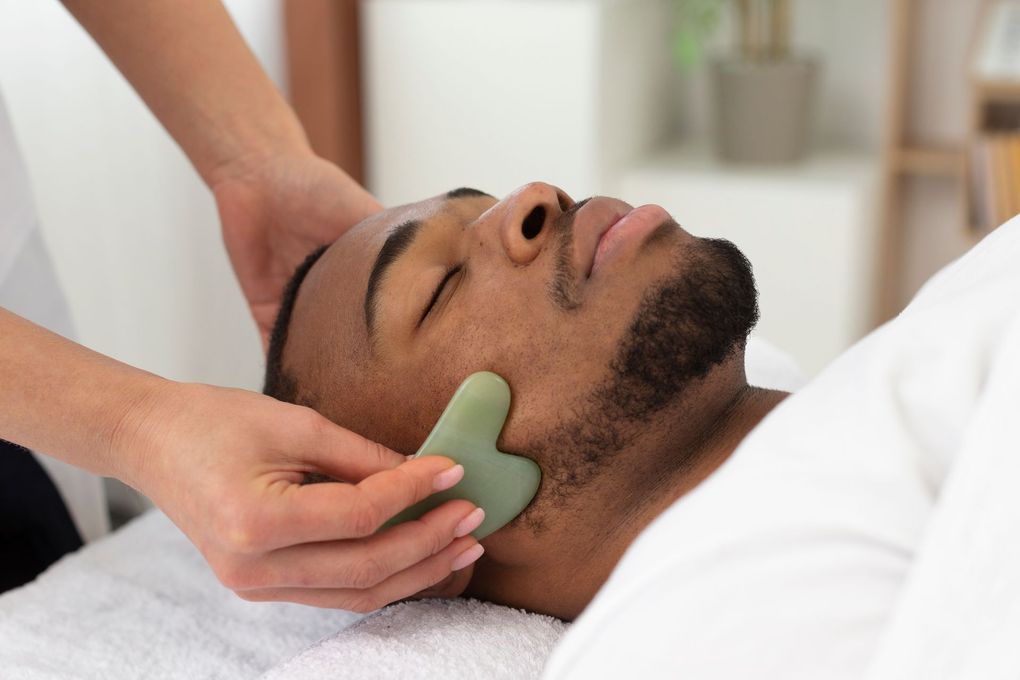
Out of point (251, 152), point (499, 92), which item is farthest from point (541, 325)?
point (499, 92)

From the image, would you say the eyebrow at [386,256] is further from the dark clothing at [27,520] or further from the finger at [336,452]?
the dark clothing at [27,520]

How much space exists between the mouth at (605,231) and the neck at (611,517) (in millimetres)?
171

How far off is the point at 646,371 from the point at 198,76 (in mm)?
768

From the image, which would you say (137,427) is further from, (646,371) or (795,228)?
(795,228)

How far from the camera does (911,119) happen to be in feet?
9.80

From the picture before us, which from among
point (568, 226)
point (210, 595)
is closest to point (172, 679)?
point (210, 595)

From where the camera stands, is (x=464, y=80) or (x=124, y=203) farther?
(x=464, y=80)

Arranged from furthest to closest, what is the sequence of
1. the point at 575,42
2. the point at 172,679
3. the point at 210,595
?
the point at 575,42 < the point at 210,595 < the point at 172,679

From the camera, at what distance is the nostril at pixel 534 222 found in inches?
45.3

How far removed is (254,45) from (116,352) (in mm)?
850

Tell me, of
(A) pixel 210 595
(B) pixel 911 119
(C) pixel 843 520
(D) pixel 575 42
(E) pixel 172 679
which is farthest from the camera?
(B) pixel 911 119

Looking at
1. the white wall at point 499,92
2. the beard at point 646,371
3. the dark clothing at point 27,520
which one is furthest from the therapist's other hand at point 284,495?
the white wall at point 499,92

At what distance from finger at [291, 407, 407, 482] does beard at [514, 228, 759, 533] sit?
7.1 inches

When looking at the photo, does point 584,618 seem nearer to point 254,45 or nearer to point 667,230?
point 667,230
